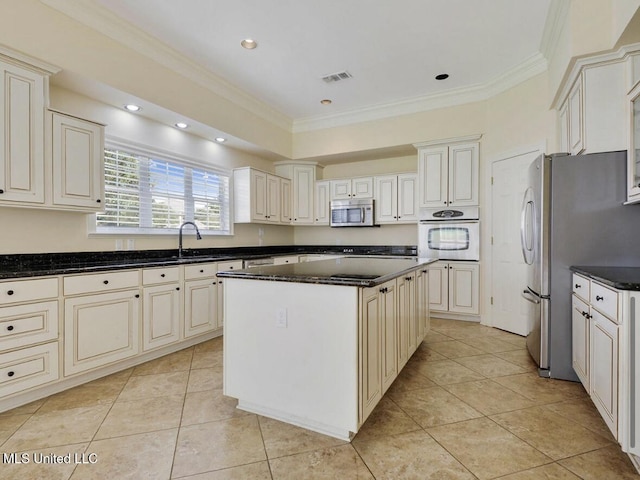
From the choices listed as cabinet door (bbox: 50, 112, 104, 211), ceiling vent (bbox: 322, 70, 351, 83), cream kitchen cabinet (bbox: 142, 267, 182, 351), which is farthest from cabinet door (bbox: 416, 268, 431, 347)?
cabinet door (bbox: 50, 112, 104, 211)

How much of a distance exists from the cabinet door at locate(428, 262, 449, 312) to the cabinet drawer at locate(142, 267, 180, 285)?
3.20 meters

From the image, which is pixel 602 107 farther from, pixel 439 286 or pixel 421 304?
pixel 439 286

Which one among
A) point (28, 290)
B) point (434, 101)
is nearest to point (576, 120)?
point (434, 101)

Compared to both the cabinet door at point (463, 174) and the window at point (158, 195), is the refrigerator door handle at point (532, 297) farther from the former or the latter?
the window at point (158, 195)

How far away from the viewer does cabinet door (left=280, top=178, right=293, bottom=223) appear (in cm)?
554

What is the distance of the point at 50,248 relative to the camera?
9.39 feet

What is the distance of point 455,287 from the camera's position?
4.57 metres

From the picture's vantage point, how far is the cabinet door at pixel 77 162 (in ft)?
8.59

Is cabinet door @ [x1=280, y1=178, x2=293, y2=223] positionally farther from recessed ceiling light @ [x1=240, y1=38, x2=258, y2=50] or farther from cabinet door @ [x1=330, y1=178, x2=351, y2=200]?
recessed ceiling light @ [x1=240, y1=38, x2=258, y2=50]

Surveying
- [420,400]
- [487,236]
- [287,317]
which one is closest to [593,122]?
[487,236]

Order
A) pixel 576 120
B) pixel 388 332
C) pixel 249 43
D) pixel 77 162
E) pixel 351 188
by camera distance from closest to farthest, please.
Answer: pixel 388 332, pixel 77 162, pixel 576 120, pixel 249 43, pixel 351 188

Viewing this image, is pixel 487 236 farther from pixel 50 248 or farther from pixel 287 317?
pixel 50 248

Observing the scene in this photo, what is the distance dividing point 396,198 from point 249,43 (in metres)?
2.93

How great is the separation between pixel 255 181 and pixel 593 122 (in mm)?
3875
